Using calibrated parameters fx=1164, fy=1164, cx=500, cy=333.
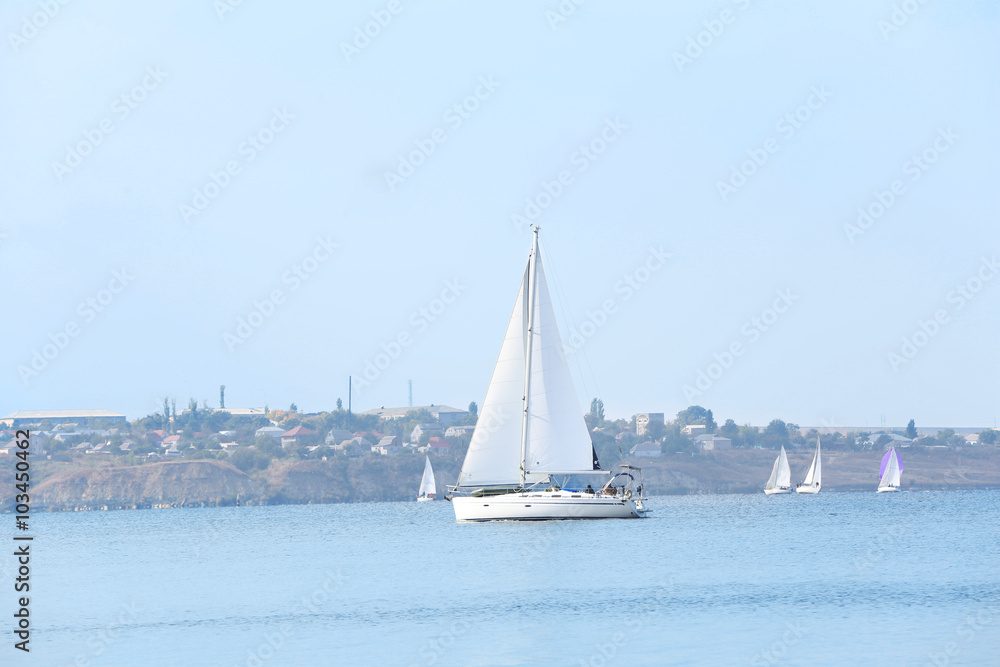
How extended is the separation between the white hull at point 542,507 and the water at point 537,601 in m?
1.11

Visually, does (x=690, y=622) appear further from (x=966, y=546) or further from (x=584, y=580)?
(x=966, y=546)

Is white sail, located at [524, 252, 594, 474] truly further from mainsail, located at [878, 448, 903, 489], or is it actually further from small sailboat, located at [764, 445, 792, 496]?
mainsail, located at [878, 448, 903, 489]

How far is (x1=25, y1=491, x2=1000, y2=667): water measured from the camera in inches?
1153

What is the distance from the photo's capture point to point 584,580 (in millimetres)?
43469

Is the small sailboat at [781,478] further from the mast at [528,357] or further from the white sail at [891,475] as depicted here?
the mast at [528,357]

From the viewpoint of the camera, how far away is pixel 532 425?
65.8m

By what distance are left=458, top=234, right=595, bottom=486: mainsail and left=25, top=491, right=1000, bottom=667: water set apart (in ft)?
12.4

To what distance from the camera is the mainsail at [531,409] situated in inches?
2591

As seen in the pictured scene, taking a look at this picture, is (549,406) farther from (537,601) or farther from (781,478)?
(781,478)

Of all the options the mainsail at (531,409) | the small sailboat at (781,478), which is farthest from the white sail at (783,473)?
the mainsail at (531,409)

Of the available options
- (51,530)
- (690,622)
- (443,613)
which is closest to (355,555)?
(443,613)

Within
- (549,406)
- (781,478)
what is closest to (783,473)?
(781,478)

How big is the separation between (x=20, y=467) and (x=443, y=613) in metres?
13.3

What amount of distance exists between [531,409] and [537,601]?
28081 millimetres
